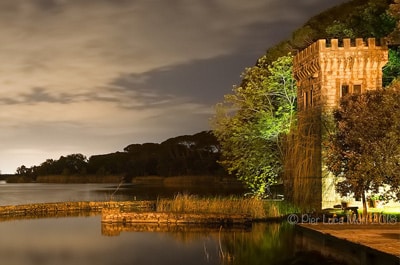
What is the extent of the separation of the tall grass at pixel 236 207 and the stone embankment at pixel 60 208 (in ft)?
21.5

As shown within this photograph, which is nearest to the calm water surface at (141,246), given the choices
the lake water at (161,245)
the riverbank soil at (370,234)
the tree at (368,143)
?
the lake water at (161,245)

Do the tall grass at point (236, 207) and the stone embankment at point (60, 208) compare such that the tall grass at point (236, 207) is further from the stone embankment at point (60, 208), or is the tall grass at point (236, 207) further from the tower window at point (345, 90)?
the tower window at point (345, 90)

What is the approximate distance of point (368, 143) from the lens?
2555cm

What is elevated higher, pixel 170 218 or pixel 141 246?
pixel 170 218

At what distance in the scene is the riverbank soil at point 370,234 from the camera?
17.5 meters

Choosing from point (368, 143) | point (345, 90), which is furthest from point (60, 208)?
point (368, 143)

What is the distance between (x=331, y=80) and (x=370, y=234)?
13.8 m

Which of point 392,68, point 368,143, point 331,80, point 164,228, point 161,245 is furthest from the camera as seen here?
point 392,68

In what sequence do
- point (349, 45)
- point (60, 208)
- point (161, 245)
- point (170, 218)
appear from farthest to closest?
point (60, 208), point (170, 218), point (349, 45), point (161, 245)

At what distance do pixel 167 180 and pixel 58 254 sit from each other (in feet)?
327

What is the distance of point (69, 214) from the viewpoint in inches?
1762

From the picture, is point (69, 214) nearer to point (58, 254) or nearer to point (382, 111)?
point (58, 254)

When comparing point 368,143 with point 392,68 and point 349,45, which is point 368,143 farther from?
point 392,68

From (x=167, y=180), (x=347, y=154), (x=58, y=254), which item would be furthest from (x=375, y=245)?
(x=167, y=180)
